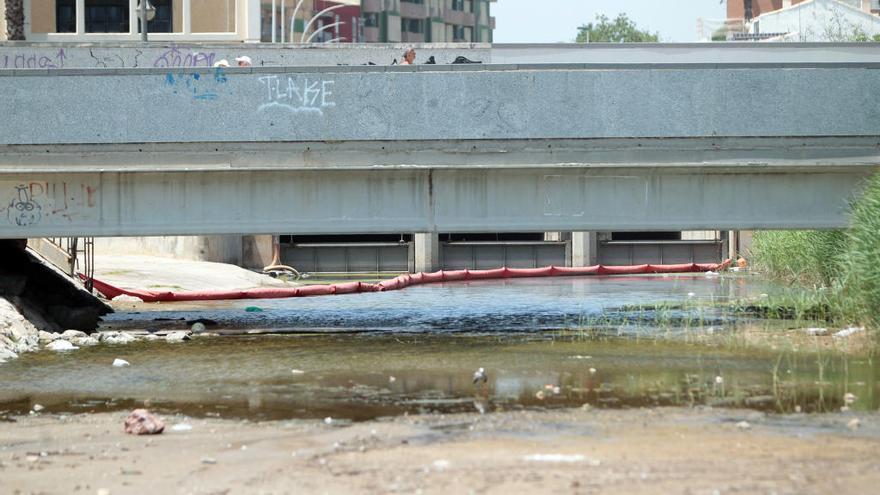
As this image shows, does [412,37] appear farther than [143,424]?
Yes

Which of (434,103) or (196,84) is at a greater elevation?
(196,84)

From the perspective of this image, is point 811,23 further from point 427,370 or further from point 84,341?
point 427,370

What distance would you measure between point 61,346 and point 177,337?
201 centimetres

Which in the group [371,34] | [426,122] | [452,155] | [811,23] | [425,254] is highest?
[371,34]

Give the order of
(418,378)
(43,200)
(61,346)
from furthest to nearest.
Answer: (43,200) < (61,346) < (418,378)

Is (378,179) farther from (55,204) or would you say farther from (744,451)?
(744,451)

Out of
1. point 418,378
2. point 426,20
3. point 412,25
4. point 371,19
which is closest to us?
point 418,378

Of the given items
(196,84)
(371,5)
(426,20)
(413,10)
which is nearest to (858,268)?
(196,84)

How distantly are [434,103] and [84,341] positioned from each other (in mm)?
6569

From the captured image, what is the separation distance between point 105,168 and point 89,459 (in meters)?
10.1

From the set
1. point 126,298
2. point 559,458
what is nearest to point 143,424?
point 559,458

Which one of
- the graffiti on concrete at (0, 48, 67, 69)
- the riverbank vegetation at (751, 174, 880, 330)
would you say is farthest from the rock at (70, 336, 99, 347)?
the riverbank vegetation at (751, 174, 880, 330)

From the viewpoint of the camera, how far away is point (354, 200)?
21.0 meters

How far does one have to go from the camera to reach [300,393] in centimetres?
1502
